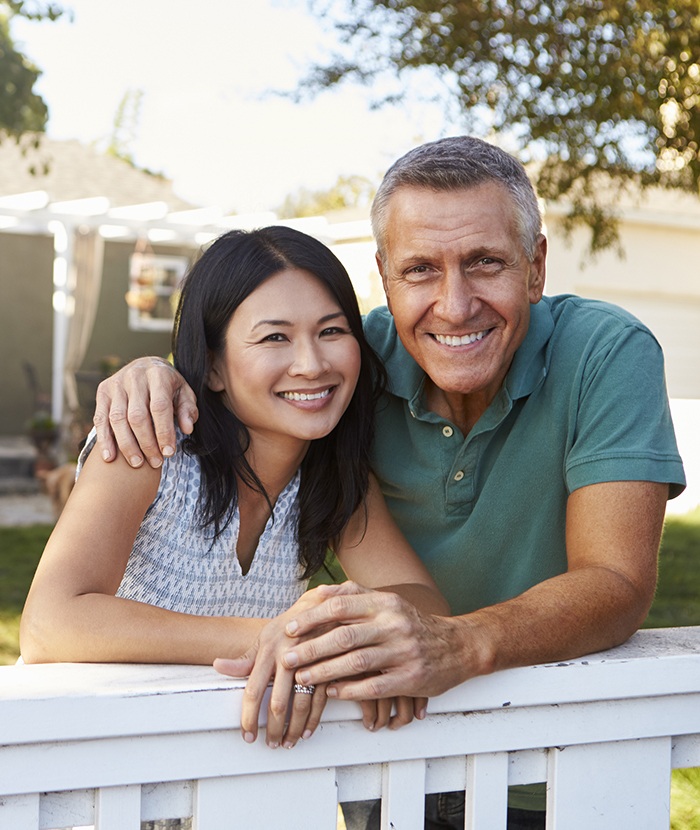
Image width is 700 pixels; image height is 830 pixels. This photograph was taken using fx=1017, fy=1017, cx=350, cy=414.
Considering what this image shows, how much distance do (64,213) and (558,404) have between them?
447 inches

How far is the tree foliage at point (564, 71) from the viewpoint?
5.46 meters

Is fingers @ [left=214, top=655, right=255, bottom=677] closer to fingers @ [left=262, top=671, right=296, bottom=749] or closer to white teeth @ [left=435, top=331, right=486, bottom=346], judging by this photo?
fingers @ [left=262, top=671, right=296, bottom=749]

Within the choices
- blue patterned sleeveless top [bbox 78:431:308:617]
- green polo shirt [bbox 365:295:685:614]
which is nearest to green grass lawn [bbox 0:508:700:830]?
green polo shirt [bbox 365:295:685:614]

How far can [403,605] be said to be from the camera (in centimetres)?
137

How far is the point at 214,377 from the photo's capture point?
2166 mm

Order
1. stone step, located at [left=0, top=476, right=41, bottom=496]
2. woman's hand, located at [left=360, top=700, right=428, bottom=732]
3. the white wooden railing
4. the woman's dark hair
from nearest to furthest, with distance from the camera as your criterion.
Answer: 1. the white wooden railing
2. woman's hand, located at [left=360, top=700, right=428, bottom=732]
3. the woman's dark hair
4. stone step, located at [left=0, top=476, right=41, bottom=496]

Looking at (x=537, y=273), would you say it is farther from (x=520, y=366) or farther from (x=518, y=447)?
(x=518, y=447)

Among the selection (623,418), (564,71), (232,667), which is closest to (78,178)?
(564,71)

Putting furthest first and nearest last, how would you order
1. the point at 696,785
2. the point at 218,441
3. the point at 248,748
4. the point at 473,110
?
the point at 473,110 < the point at 696,785 < the point at 218,441 < the point at 248,748

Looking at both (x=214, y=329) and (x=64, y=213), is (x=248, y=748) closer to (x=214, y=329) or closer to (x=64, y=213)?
(x=214, y=329)

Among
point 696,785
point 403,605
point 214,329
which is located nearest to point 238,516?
point 214,329

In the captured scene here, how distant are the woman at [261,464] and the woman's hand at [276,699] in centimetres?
52

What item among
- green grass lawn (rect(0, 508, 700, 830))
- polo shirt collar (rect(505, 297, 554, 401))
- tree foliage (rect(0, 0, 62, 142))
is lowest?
green grass lawn (rect(0, 508, 700, 830))

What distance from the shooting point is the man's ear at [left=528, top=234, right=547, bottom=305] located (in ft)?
7.28
